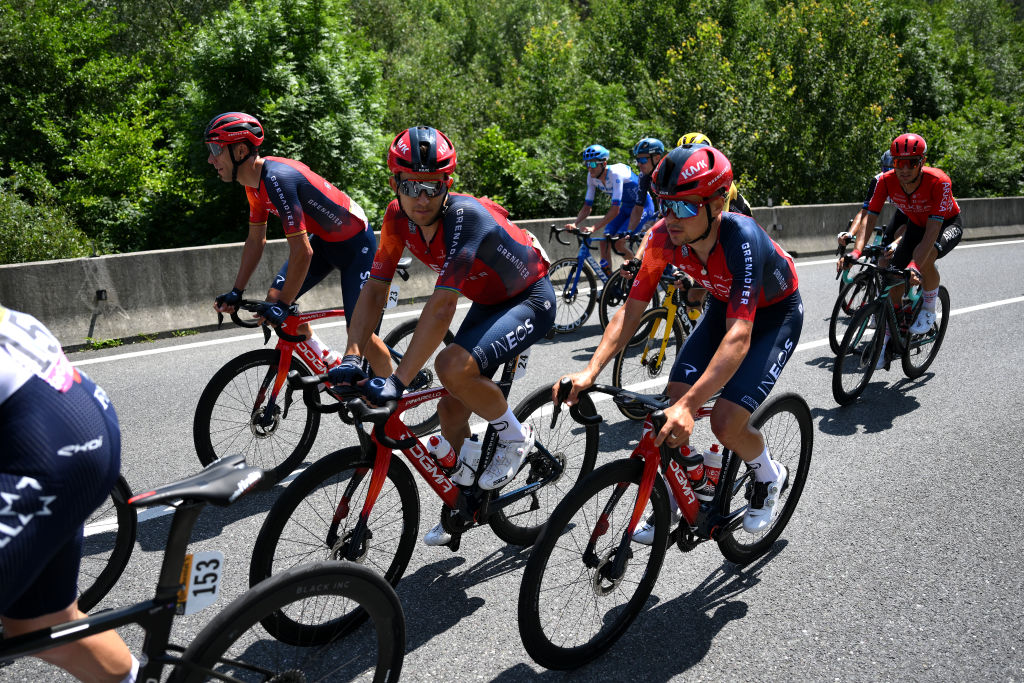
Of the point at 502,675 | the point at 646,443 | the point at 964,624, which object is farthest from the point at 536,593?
the point at 964,624

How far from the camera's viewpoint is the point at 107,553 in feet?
13.0

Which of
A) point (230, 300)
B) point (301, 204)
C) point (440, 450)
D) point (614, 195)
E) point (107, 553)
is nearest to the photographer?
point (107, 553)

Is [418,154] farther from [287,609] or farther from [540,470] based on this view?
[287,609]

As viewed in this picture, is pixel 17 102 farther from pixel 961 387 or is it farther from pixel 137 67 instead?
pixel 961 387

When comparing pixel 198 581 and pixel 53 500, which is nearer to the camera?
pixel 53 500

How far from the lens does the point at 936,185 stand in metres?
8.05

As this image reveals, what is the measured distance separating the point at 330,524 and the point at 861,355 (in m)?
5.73

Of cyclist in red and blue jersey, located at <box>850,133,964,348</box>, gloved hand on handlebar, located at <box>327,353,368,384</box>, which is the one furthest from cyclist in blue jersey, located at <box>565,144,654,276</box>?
gloved hand on handlebar, located at <box>327,353,368,384</box>

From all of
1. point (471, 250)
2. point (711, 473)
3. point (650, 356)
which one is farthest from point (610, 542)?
point (650, 356)

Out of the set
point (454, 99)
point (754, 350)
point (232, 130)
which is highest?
point (232, 130)

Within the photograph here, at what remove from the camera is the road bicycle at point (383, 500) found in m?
3.40

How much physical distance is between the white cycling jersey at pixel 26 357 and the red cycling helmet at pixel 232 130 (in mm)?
3403

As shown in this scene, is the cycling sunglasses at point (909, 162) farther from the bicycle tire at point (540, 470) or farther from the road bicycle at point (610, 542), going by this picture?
the road bicycle at point (610, 542)

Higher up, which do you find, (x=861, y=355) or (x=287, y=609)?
(x=287, y=609)
